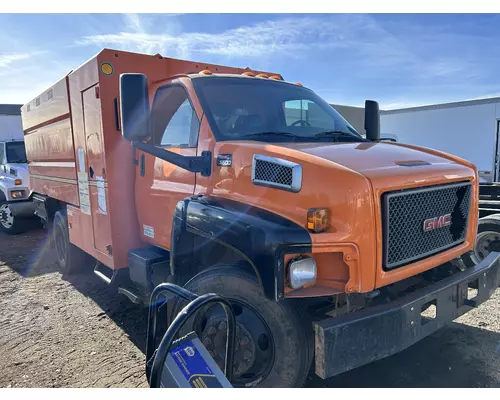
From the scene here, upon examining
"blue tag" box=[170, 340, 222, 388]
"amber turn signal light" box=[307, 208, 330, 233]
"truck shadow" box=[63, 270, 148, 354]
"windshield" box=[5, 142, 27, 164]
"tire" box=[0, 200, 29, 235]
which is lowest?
"truck shadow" box=[63, 270, 148, 354]

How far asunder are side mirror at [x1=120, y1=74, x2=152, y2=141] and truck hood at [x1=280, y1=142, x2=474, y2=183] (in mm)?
1137

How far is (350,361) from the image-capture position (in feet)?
8.05

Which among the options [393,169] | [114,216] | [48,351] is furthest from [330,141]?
[48,351]

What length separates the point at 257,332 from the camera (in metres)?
2.82

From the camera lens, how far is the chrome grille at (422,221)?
264 cm

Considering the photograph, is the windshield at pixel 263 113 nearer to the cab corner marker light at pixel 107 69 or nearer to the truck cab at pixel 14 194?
the cab corner marker light at pixel 107 69

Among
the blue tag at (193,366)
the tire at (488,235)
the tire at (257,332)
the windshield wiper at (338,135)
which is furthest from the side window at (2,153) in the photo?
the tire at (488,235)

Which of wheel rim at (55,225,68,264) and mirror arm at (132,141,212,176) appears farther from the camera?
wheel rim at (55,225,68,264)

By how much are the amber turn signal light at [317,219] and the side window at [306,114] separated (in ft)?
4.37

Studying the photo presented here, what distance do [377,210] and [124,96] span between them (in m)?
2.05

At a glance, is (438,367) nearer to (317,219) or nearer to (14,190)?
(317,219)

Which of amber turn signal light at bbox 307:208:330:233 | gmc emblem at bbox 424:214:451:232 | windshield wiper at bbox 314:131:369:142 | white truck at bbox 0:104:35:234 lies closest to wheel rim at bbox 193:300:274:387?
amber turn signal light at bbox 307:208:330:233

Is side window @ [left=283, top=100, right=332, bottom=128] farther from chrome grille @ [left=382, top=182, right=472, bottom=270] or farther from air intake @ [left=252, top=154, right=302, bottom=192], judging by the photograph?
chrome grille @ [left=382, top=182, right=472, bottom=270]

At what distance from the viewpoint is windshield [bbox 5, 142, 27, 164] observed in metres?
10.2
